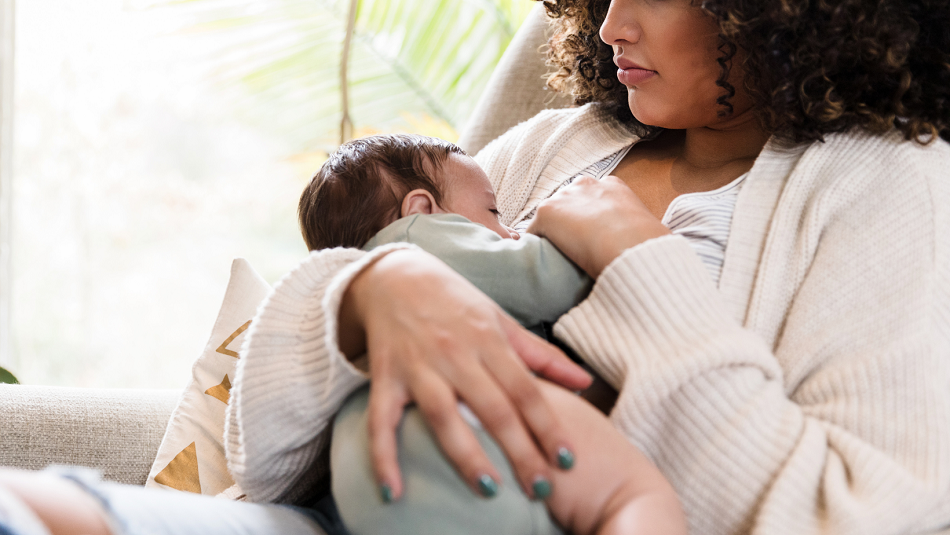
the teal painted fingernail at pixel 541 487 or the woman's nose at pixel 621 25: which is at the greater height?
the woman's nose at pixel 621 25

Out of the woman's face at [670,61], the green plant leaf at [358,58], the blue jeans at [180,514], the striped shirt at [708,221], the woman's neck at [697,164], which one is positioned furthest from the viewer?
the green plant leaf at [358,58]

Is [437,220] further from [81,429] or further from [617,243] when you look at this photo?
[81,429]

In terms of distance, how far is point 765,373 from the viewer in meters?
0.79

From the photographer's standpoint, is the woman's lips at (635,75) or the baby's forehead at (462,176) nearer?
the baby's forehead at (462,176)

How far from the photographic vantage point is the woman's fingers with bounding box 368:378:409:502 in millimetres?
643

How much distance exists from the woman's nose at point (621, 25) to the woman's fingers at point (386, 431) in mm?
685

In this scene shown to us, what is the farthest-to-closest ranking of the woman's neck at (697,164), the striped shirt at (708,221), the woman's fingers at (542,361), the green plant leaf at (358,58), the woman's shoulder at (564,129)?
the green plant leaf at (358,58)
the woman's shoulder at (564,129)
the woman's neck at (697,164)
the striped shirt at (708,221)
the woman's fingers at (542,361)

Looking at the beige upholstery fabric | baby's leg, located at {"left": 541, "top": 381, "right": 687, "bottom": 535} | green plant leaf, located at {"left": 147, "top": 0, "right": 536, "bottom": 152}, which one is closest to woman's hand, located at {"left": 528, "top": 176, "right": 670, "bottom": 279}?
baby's leg, located at {"left": 541, "top": 381, "right": 687, "bottom": 535}

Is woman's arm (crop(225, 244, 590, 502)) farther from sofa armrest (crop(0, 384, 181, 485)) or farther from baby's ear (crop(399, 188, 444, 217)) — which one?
sofa armrest (crop(0, 384, 181, 485))

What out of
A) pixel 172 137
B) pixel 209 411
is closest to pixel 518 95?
pixel 209 411

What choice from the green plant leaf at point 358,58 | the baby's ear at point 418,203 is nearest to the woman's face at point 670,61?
the baby's ear at point 418,203

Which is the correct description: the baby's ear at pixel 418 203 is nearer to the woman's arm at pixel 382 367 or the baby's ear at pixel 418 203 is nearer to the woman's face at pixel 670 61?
the woman's arm at pixel 382 367

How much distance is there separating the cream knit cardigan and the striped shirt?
0.07m

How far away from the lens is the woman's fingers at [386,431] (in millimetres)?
643
